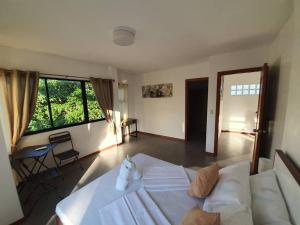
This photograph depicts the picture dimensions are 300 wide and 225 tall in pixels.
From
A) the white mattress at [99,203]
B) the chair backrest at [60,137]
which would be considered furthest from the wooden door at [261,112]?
the chair backrest at [60,137]

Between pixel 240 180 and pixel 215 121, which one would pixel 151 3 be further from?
pixel 215 121

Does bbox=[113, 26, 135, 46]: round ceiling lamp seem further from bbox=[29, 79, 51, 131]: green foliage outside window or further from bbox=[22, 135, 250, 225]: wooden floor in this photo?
bbox=[22, 135, 250, 225]: wooden floor

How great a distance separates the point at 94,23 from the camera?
158 cm

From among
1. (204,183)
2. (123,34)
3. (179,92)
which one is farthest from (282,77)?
(179,92)

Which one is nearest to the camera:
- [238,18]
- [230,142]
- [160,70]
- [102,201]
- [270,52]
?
[102,201]

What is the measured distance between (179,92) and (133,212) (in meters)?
3.58

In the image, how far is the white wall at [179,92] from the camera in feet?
8.71

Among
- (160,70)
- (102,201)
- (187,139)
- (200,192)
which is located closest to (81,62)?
(160,70)

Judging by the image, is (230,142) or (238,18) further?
(230,142)

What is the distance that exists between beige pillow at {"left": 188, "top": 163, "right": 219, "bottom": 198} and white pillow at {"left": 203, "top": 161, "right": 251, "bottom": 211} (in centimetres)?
4

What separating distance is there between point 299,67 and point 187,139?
3.47m

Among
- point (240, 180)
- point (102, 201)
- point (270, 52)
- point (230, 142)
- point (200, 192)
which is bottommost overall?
point (230, 142)

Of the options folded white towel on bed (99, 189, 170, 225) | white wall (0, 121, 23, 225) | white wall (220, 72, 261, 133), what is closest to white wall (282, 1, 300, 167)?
folded white towel on bed (99, 189, 170, 225)

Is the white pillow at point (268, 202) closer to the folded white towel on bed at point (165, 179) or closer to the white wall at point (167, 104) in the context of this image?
the folded white towel on bed at point (165, 179)
